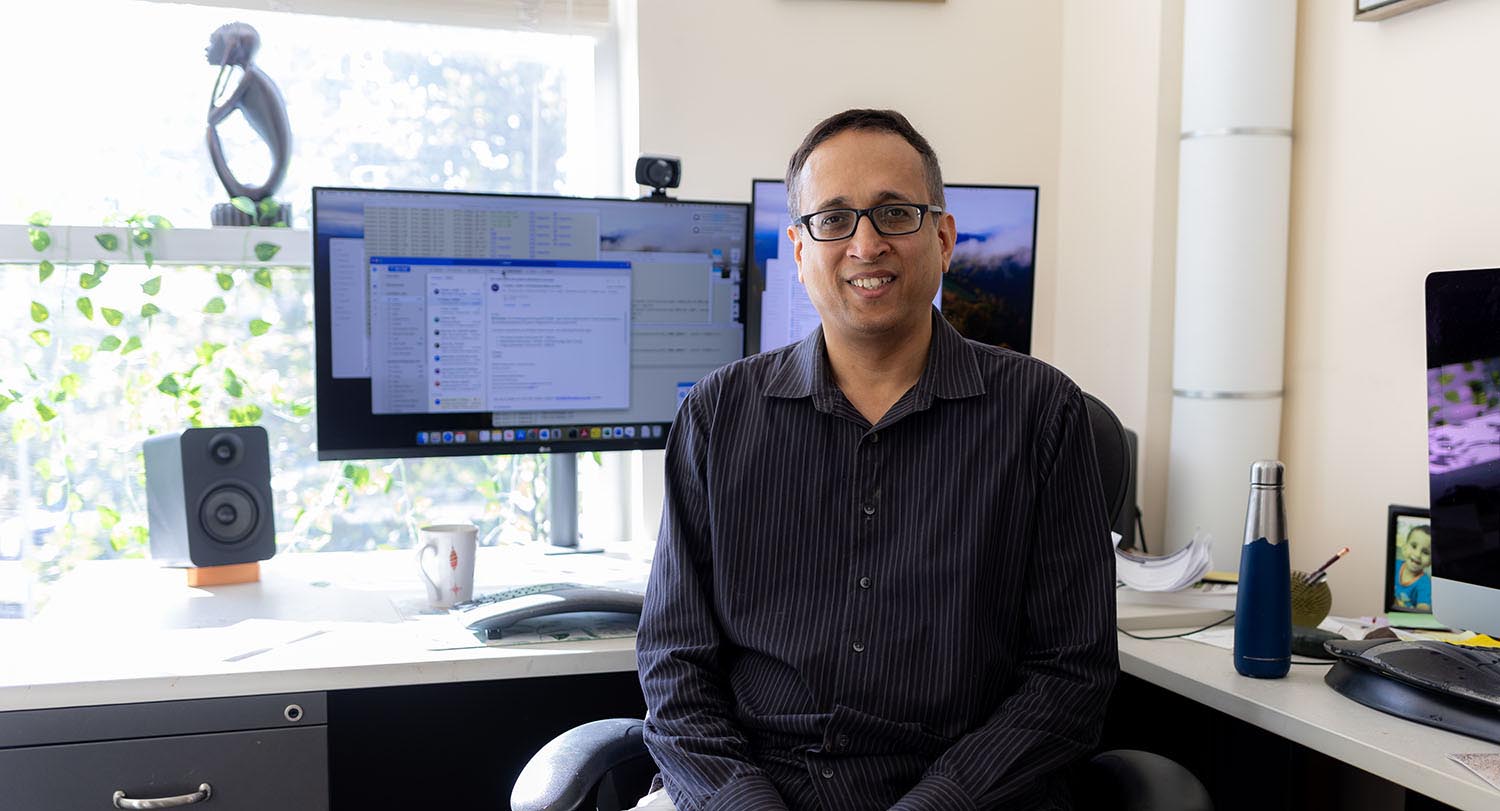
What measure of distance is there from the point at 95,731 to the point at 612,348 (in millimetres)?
914

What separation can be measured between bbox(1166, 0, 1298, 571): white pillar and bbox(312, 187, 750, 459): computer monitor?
0.81 m

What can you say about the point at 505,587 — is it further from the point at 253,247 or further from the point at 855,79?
the point at 855,79

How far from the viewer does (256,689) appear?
4.67ft

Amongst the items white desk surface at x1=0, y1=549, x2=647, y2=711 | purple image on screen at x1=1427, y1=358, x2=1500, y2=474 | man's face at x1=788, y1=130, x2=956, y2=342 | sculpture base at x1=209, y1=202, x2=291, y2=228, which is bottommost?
white desk surface at x1=0, y1=549, x2=647, y2=711

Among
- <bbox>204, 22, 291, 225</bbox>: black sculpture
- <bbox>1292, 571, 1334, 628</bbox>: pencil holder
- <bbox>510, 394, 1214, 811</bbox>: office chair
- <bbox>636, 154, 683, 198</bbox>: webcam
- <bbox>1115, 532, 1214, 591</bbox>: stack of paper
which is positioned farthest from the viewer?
<bbox>204, 22, 291, 225</bbox>: black sculpture

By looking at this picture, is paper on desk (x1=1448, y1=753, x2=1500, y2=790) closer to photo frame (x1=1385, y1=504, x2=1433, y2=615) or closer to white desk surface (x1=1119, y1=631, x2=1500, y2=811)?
white desk surface (x1=1119, y1=631, x2=1500, y2=811)

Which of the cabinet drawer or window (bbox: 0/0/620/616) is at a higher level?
window (bbox: 0/0/620/616)

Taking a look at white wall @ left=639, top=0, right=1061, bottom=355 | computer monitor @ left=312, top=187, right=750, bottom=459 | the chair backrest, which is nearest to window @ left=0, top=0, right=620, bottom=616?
white wall @ left=639, top=0, right=1061, bottom=355

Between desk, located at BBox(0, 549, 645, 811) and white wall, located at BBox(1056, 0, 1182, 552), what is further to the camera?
white wall, located at BBox(1056, 0, 1182, 552)

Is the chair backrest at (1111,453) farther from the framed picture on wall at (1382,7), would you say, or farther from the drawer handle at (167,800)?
the drawer handle at (167,800)

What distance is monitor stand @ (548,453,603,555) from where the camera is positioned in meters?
2.15

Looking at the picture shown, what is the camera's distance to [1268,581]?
1397 millimetres

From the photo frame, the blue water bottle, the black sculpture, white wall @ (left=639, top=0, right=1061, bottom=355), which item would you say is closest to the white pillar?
the photo frame

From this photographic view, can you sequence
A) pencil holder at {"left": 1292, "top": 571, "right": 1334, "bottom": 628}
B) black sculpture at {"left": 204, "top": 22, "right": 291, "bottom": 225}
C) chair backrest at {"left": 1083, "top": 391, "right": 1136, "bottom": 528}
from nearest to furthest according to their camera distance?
pencil holder at {"left": 1292, "top": 571, "right": 1334, "bottom": 628}
chair backrest at {"left": 1083, "top": 391, "right": 1136, "bottom": 528}
black sculpture at {"left": 204, "top": 22, "right": 291, "bottom": 225}
